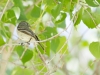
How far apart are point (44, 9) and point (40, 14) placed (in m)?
0.02

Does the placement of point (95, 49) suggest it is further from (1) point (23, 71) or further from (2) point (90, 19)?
(1) point (23, 71)

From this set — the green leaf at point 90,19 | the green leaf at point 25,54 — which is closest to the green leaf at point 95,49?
the green leaf at point 90,19

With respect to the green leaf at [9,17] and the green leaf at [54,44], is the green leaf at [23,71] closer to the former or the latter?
the green leaf at [54,44]

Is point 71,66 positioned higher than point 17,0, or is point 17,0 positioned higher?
point 71,66

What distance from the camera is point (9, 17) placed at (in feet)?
2.65

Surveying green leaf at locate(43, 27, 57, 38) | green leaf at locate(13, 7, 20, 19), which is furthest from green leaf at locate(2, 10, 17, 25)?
green leaf at locate(43, 27, 57, 38)

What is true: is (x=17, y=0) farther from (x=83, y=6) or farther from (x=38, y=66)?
(x=38, y=66)

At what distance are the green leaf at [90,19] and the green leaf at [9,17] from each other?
0.18 meters

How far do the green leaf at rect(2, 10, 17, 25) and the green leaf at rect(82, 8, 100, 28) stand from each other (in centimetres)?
18

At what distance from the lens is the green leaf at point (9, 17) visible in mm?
798

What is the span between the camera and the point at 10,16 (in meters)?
0.81

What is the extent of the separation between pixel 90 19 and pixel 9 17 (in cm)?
21

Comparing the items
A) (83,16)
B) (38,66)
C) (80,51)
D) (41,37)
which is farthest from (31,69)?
(80,51)

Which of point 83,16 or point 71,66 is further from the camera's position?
point 71,66
